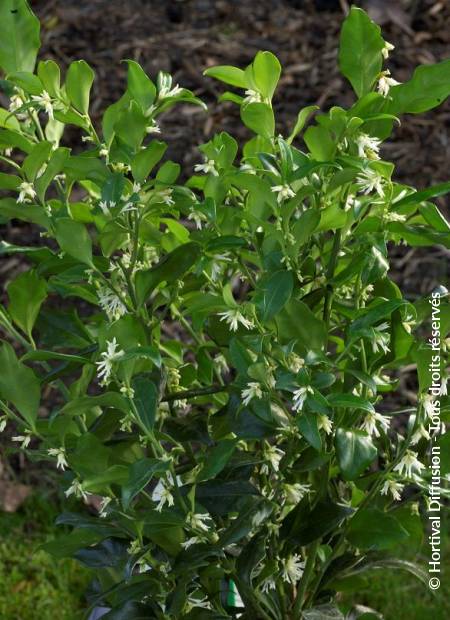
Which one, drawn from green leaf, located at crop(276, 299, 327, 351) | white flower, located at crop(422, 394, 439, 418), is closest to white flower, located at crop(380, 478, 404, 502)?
white flower, located at crop(422, 394, 439, 418)

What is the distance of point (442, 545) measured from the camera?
8.78 ft

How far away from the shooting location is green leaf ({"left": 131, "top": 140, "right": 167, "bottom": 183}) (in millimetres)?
1279

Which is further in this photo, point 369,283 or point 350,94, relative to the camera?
point 350,94

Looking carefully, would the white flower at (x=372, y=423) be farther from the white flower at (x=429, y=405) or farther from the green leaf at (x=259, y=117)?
the green leaf at (x=259, y=117)

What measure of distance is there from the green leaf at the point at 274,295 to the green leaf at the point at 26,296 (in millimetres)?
347

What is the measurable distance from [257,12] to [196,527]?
3.13m

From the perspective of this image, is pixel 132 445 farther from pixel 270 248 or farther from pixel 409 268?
pixel 409 268

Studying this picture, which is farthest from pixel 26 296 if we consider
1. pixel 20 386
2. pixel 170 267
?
pixel 170 267

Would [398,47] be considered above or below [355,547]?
below

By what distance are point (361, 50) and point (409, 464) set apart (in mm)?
532

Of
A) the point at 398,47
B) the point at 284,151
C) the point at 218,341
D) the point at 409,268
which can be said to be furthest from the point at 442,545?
the point at 398,47

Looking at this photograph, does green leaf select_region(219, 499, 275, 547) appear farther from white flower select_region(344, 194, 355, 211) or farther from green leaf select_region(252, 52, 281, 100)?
green leaf select_region(252, 52, 281, 100)

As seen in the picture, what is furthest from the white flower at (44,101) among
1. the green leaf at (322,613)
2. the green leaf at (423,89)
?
the green leaf at (322,613)

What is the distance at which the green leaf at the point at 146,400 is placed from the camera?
127 cm
